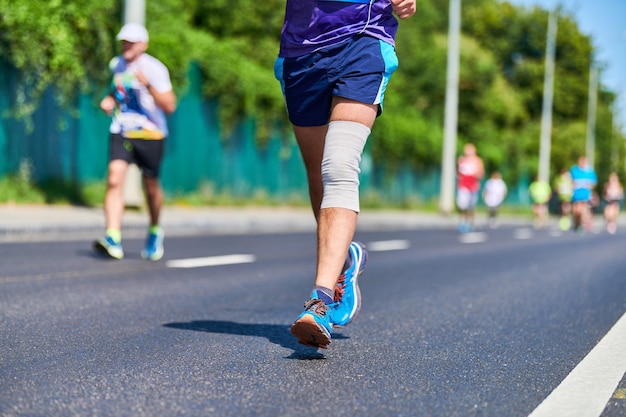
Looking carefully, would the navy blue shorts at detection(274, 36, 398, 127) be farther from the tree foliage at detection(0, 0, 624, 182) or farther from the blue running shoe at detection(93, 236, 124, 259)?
the tree foliage at detection(0, 0, 624, 182)

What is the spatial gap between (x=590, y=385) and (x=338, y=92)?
5.05ft

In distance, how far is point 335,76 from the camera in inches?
173

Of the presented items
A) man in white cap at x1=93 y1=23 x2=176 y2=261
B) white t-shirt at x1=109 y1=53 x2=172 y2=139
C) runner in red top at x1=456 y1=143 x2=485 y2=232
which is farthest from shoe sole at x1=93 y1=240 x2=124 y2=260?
runner in red top at x1=456 y1=143 x2=485 y2=232

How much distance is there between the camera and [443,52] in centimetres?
3953

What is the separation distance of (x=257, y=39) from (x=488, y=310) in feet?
70.1

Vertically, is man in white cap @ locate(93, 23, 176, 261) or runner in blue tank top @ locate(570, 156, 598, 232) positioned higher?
man in white cap @ locate(93, 23, 176, 261)

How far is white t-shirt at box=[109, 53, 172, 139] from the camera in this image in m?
8.78

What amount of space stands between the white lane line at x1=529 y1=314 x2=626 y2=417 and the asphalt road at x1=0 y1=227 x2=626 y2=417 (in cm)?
Result: 2

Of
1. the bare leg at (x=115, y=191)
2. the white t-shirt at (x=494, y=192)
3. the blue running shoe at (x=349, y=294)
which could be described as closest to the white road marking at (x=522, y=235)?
the white t-shirt at (x=494, y=192)

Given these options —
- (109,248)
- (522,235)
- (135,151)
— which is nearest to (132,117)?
(135,151)

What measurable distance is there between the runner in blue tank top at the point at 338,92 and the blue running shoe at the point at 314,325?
104 mm

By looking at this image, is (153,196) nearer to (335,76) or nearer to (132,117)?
(132,117)

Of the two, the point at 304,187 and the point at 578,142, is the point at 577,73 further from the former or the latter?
the point at 304,187

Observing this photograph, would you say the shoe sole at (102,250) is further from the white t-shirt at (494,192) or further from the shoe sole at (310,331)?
the white t-shirt at (494,192)
